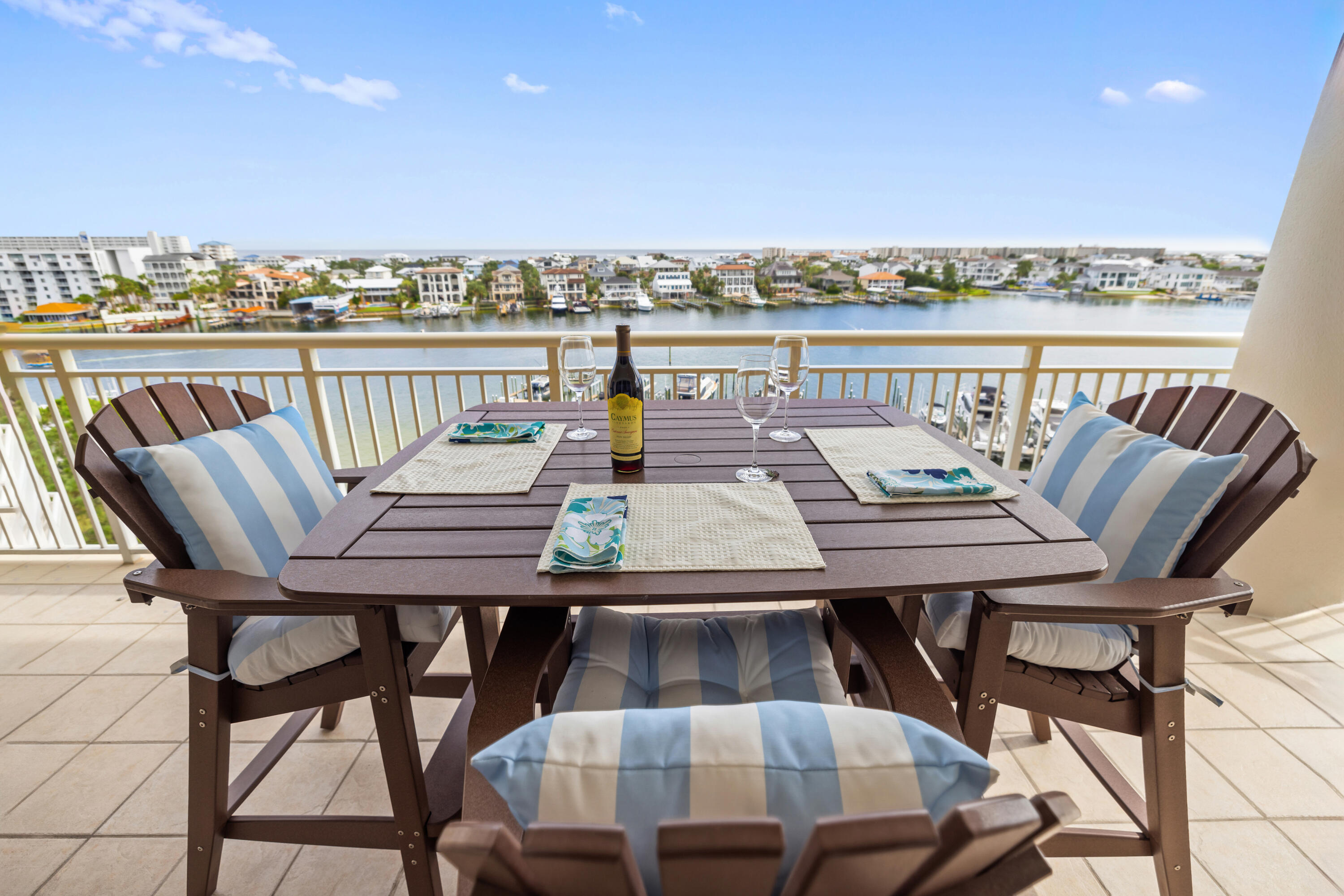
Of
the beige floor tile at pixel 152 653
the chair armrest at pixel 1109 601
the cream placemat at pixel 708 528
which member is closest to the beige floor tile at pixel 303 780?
the beige floor tile at pixel 152 653

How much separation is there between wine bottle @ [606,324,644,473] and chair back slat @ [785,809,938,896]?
1031mm

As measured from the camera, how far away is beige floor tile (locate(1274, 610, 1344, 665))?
7.29 ft

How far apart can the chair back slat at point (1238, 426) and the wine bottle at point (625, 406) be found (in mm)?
1402

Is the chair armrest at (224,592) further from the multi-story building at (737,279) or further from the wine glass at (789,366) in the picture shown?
the multi-story building at (737,279)

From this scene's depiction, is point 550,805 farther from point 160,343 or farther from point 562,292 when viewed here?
point 562,292

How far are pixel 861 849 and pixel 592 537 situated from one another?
0.75 m

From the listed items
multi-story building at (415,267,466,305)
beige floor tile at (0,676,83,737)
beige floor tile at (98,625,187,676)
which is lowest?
beige floor tile at (0,676,83,737)

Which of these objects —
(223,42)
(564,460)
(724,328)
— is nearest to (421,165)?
(223,42)

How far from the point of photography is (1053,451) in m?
1.68

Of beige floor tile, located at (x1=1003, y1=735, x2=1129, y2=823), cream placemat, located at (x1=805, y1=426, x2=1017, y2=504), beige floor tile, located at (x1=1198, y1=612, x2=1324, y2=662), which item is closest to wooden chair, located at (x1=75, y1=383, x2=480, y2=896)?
cream placemat, located at (x1=805, y1=426, x2=1017, y2=504)

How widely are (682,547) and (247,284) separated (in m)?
5.57

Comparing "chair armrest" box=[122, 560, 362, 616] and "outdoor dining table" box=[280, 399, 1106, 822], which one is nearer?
"outdoor dining table" box=[280, 399, 1106, 822]

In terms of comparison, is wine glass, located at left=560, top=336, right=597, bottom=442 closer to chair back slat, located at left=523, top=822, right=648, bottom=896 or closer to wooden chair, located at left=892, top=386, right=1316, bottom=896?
wooden chair, located at left=892, top=386, right=1316, bottom=896

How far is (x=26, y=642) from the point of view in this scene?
2.33m
